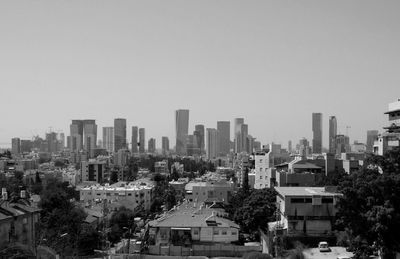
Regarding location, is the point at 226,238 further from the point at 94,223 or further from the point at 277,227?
the point at 94,223

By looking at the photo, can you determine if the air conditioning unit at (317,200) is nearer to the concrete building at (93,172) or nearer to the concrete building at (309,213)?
the concrete building at (309,213)

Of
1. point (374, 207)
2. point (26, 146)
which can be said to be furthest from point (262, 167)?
point (26, 146)

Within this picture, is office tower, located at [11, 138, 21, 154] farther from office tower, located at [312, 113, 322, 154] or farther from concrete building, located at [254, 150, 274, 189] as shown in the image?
concrete building, located at [254, 150, 274, 189]

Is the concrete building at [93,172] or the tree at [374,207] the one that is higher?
the tree at [374,207]

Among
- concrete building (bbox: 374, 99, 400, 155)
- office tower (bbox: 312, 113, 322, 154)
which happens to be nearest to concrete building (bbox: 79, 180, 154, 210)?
concrete building (bbox: 374, 99, 400, 155)

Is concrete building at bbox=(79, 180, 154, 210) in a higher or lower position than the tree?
lower

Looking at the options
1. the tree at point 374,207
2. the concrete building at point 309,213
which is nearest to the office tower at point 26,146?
the concrete building at point 309,213

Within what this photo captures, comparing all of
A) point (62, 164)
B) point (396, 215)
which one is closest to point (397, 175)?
point (396, 215)
